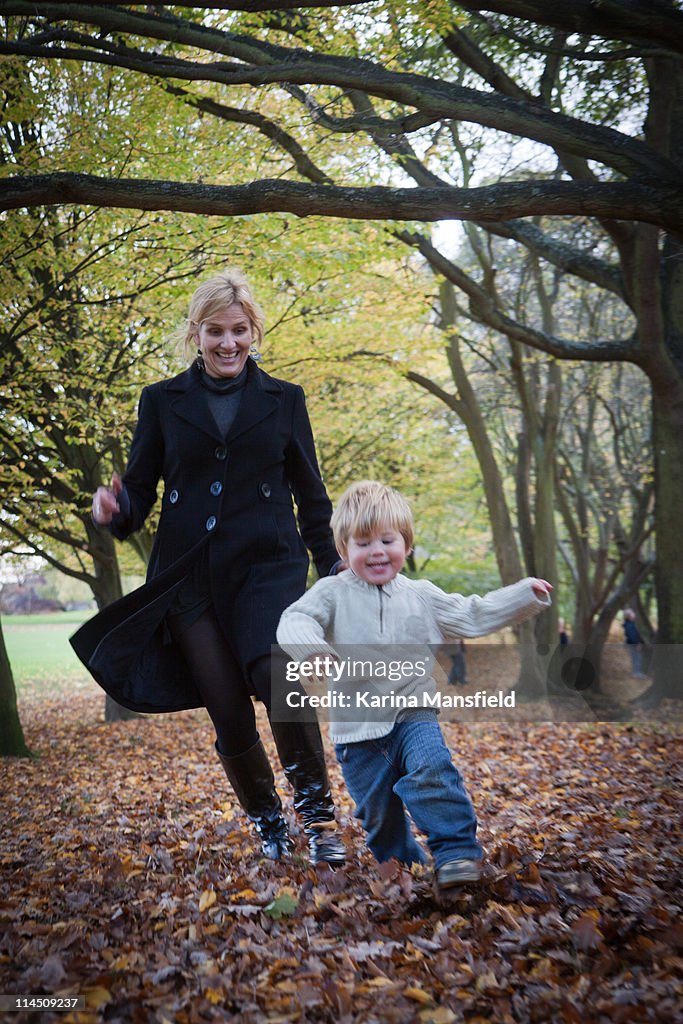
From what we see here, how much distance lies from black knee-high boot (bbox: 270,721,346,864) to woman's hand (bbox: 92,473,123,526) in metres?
1.13

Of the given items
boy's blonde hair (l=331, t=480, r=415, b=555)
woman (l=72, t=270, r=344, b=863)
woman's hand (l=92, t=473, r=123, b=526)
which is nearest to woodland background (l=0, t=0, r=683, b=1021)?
woman (l=72, t=270, r=344, b=863)

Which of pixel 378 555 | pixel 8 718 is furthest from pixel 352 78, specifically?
pixel 8 718

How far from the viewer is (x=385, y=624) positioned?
3711 mm

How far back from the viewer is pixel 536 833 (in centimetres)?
480

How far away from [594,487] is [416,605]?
1790 cm

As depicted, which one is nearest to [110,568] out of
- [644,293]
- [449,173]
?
[449,173]

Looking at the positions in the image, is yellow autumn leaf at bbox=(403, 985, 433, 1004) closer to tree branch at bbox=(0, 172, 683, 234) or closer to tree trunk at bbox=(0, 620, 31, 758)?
tree branch at bbox=(0, 172, 683, 234)

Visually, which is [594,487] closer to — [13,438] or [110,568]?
[110,568]

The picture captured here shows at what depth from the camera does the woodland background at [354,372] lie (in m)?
3.06

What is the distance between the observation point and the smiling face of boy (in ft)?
12.2

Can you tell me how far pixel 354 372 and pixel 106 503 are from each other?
1123 centimetres

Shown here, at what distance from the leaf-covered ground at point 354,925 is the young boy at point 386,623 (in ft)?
0.95

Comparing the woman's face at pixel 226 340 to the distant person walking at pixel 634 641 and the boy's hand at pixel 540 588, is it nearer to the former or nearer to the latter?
the boy's hand at pixel 540 588

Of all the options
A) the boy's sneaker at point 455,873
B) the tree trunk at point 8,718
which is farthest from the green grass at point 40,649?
the boy's sneaker at point 455,873
